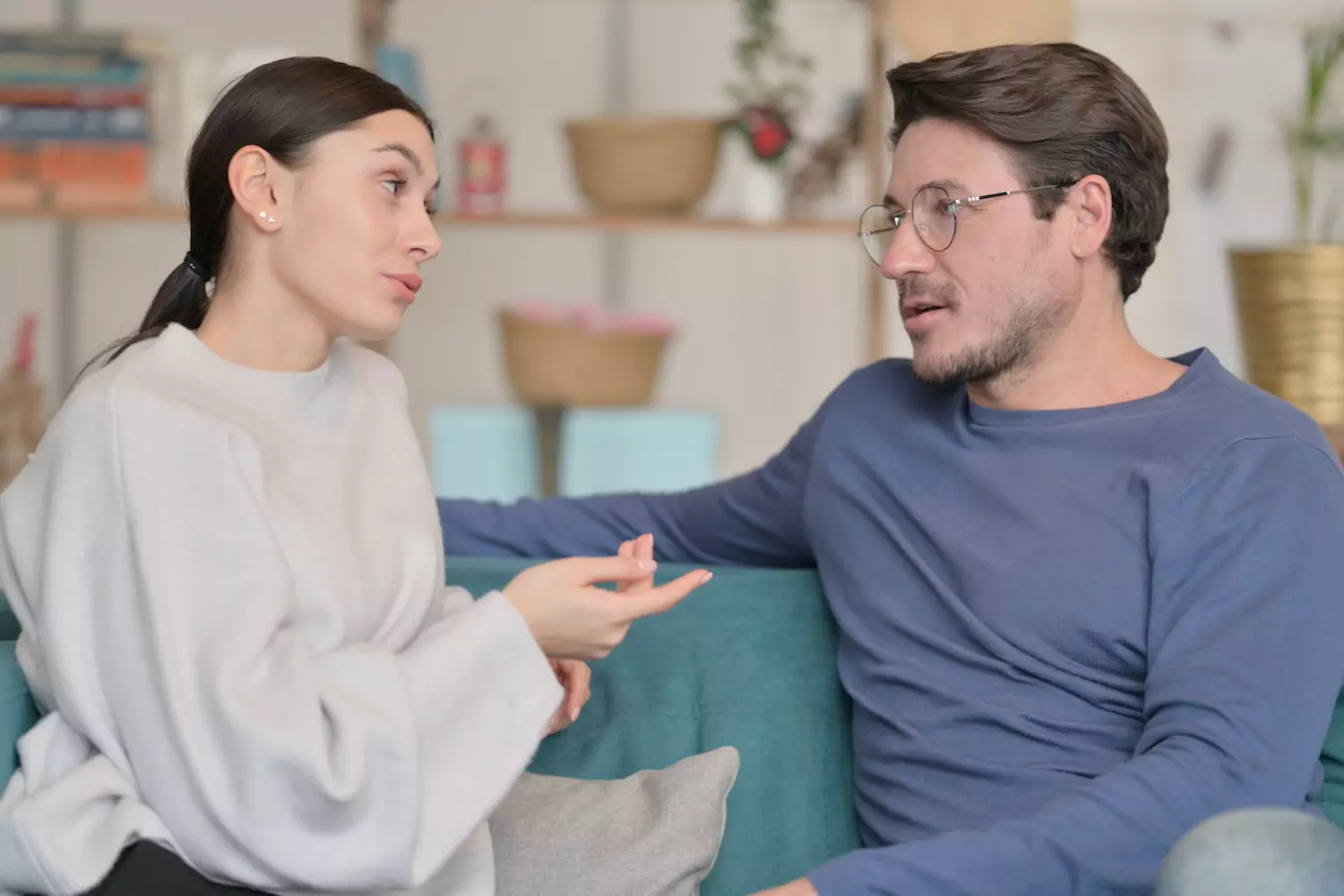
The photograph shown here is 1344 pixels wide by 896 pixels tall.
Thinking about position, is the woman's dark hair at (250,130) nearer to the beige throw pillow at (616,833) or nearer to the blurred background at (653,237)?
the beige throw pillow at (616,833)

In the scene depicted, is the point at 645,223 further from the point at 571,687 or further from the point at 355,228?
the point at 355,228

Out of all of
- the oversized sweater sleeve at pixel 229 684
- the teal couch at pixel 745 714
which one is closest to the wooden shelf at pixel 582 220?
the teal couch at pixel 745 714

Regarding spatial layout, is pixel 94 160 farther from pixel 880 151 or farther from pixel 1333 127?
pixel 1333 127

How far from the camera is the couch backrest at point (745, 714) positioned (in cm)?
171

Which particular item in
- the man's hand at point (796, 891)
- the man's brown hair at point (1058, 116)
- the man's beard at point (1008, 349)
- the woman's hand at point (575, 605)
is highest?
the man's brown hair at point (1058, 116)

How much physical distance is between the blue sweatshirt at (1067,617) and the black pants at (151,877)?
0.52 meters

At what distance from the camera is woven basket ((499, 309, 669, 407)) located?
3.71 m

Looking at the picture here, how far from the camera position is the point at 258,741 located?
1203mm

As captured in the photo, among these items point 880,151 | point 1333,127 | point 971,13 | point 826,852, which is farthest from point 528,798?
point 1333,127

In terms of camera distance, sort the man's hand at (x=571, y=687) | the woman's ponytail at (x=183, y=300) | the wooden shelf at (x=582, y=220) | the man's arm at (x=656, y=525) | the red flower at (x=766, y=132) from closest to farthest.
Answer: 1. the woman's ponytail at (x=183, y=300)
2. the man's hand at (x=571, y=687)
3. the man's arm at (x=656, y=525)
4. the wooden shelf at (x=582, y=220)
5. the red flower at (x=766, y=132)

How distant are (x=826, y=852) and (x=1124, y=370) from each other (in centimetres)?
60

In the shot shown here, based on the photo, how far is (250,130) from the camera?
1407 mm

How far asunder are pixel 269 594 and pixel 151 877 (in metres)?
0.23

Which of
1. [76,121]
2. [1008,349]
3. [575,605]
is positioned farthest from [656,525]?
[76,121]
